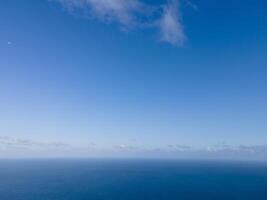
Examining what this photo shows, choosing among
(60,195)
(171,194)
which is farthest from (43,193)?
(171,194)

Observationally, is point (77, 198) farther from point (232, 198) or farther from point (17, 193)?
point (232, 198)

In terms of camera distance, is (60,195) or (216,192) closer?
(60,195)

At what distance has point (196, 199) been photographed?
105250 millimetres

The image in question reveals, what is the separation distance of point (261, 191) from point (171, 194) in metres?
50.5

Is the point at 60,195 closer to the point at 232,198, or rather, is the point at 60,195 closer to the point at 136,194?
the point at 136,194

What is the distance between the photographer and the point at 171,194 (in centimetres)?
11694

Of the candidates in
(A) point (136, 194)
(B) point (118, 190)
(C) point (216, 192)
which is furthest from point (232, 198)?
(B) point (118, 190)

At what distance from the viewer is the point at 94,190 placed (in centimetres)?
12600

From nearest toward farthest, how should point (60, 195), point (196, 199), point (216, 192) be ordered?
point (196, 199)
point (60, 195)
point (216, 192)

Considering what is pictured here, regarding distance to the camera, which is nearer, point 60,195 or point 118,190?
point 60,195

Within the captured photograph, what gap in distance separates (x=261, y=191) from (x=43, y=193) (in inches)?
4480

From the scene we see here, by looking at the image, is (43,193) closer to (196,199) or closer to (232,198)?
(196,199)

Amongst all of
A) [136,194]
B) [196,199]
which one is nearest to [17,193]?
[136,194]

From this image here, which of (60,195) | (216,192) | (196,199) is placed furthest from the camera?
(216,192)
